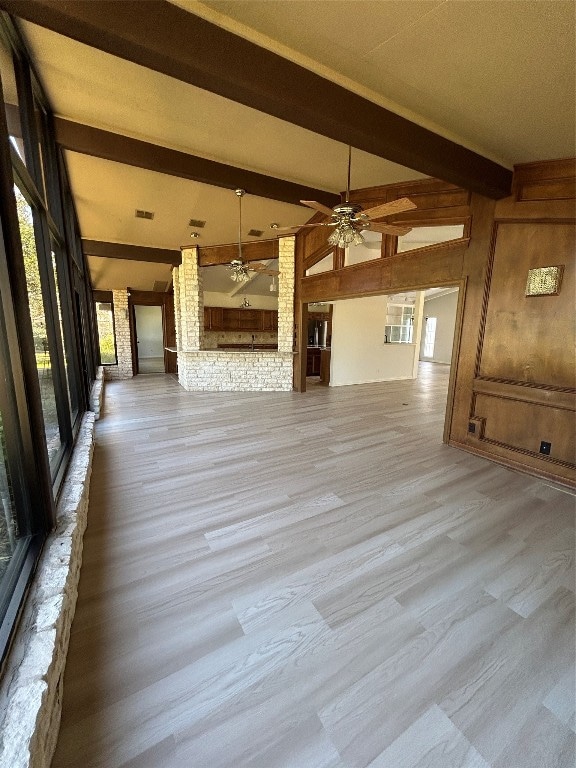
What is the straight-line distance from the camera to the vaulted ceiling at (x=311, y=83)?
1.60 meters

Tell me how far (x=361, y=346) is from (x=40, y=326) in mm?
6944

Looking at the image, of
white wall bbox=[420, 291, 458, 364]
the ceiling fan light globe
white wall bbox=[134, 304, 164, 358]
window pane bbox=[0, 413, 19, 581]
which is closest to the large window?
window pane bbox=[0, 413, 19, 581]

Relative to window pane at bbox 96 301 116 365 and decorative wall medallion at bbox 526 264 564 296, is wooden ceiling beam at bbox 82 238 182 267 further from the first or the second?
decorative wall medallion at bbox 526 264 564 296

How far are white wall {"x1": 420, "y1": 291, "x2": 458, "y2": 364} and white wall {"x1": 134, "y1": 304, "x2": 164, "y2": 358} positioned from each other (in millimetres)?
11350

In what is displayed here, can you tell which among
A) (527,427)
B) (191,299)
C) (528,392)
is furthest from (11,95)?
(191,299)

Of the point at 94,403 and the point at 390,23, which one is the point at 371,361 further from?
the point at 390,23

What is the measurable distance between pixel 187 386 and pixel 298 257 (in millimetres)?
3694

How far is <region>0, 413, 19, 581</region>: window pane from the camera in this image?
1342mm

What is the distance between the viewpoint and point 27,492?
1489 millimetres

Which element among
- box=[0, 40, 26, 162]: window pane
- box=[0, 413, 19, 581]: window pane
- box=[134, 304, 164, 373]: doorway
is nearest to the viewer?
box=[0, 413, 19, 581]: window pane

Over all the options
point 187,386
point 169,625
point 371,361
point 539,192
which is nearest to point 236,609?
point 169,625

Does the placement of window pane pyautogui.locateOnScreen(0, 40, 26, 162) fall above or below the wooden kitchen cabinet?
above

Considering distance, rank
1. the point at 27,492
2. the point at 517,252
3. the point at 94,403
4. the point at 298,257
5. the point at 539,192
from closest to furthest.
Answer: the point at 27,492
the point at 539,192
the point at 517,252
the point at 94,403
the point at 298,257

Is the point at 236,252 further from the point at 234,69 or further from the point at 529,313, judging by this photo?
the point at 529,313
